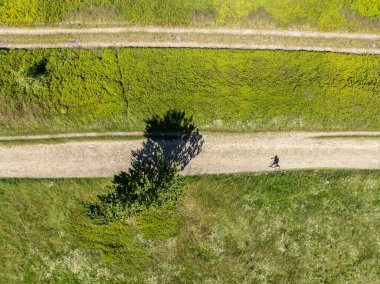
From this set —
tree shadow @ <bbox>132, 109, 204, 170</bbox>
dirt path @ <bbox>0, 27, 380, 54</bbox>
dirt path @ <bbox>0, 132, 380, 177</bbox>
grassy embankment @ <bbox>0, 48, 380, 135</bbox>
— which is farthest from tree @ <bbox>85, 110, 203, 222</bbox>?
dirt path @ <bbox>0, 27, 380, 54</bbox>

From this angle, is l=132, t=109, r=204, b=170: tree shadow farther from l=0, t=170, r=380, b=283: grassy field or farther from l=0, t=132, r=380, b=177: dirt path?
l=0, t=170, r=380, b=283: grassy field

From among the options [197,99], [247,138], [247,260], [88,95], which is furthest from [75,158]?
[247,260]

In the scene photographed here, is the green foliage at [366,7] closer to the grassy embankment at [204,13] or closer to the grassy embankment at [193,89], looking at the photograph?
the grassy embankment at [204,13]

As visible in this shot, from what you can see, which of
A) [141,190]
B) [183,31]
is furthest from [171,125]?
[183,31]

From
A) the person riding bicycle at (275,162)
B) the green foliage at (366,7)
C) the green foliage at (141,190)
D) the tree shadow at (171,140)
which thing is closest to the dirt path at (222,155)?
the person riding bicycle at (275,162)

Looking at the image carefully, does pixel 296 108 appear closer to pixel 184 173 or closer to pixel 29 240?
pixel 184 173

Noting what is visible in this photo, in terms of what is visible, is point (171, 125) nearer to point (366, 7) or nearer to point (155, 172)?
point (155, 172)

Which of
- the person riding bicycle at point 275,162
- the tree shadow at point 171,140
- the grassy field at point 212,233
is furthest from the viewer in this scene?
the grassy field at point 212,233
